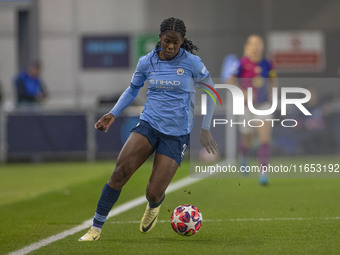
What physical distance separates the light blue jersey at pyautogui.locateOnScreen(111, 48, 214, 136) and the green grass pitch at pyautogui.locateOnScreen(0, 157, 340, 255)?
3.53 ft

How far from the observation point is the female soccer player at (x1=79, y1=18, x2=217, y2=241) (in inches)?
338

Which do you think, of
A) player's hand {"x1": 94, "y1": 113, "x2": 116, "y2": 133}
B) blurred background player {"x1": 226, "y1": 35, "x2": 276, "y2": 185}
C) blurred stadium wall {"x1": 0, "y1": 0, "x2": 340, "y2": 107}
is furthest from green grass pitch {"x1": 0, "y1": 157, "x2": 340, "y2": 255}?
blurred stadium wall {"x1": 0, "y1": 0, "x2": 340, "y2": 107}

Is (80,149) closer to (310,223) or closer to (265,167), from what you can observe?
(265,167)

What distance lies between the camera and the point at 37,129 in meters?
21.1

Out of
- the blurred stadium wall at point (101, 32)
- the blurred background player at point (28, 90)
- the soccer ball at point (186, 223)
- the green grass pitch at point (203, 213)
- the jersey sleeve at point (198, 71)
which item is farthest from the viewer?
the blurred stadium wall at point (101, 32)

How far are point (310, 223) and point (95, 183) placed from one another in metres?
6.63

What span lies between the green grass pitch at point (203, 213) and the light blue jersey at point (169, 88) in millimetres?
1076

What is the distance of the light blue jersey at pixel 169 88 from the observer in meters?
8.69

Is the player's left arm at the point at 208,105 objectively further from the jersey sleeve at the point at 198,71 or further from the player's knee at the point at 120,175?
the player's knee at the point at 120,175

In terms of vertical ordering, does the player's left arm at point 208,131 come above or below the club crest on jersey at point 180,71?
below

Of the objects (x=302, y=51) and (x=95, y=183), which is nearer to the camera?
(x=95, y=183)

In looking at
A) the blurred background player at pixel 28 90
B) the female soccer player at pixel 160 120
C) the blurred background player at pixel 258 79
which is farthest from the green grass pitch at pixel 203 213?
the blurred background player at pixel 28 90

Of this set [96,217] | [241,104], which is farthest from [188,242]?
[241,104]

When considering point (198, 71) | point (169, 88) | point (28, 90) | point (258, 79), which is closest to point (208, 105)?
point (198, 71)
